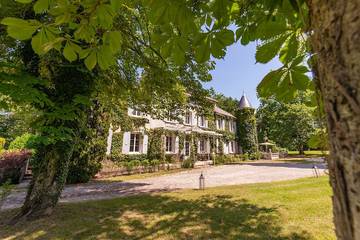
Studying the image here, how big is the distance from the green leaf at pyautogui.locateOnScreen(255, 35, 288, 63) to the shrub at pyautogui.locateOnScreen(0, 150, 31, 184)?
55.6 feet

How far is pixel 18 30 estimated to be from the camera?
3.41 feet

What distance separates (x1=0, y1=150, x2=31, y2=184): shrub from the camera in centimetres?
1415

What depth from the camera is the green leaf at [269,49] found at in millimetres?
1220

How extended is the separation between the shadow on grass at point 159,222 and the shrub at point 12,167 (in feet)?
27.4

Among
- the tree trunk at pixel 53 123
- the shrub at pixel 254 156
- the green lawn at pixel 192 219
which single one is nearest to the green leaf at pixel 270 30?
the green lawn at pixel 192 219

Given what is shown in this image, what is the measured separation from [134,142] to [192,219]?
710 inches

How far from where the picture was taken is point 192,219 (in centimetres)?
654

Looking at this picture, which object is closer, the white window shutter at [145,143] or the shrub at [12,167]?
the shrub at [12,167]

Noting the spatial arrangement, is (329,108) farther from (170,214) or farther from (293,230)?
(170,214)

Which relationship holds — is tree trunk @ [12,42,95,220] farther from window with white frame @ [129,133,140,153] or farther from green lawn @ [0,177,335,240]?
window with white frame @ [129,133,140,153]

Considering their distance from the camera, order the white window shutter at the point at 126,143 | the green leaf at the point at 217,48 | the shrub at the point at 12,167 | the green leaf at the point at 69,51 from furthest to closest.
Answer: the white window shutter at the point at 126,143 → the shrub at the point at 12,167 → the green leaf at the point at 217,48 → the green leaf at the point at 69,51

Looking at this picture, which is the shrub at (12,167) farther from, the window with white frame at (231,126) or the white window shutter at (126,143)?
the window with white frame at (231,126)

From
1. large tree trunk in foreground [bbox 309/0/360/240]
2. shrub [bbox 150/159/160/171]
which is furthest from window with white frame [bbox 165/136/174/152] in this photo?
large tree trunk in foreground [bbox 309/0/360/240]

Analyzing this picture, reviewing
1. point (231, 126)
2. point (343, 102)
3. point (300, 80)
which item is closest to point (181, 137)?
point (231, 126)
